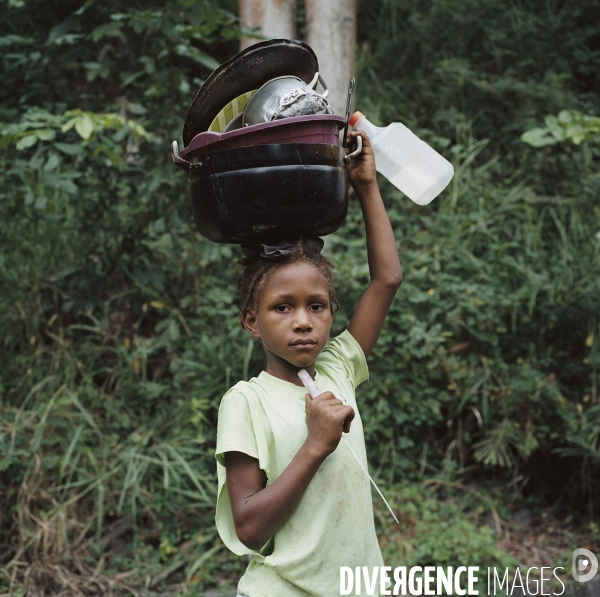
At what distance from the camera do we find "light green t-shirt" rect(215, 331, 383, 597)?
5.42ft

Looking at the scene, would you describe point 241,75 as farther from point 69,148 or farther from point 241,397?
point 69,148

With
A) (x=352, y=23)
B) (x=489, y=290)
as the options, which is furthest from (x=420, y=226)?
(x=352, y=23)

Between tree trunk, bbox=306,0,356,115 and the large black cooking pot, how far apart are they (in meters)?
1.73

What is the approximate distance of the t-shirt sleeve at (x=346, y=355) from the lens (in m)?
1.94

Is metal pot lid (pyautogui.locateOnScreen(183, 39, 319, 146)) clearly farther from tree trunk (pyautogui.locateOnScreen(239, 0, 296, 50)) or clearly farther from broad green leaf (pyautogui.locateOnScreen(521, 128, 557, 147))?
broad green leaf (pyautogui.locateOnScreen(521, 128, 557, 147))

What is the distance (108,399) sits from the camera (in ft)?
13.1

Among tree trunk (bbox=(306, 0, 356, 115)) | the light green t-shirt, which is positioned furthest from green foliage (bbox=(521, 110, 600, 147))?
the light green t-shirt

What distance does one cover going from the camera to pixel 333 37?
3.38m

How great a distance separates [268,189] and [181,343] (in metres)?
2.61

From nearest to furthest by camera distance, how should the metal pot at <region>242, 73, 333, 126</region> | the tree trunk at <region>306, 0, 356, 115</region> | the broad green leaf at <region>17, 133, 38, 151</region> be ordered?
the metal pot at <region>242, 73, 333, 126</region>
the broad green leaf at <region>17, 133, 38, 151</region>
the tree trunk at <region>306, 0, 356, 115</region>

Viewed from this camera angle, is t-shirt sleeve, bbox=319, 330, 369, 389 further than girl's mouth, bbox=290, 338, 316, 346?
Yes

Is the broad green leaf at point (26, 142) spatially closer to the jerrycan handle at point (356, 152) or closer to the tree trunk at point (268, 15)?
the tree trunk at point (268, 15)

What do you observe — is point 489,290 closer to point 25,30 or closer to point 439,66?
point 439,66

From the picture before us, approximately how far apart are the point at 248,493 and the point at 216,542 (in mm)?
2070
